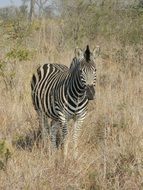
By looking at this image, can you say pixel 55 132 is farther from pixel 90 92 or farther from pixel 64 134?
pixel 90 92

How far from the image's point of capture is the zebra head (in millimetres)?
4348

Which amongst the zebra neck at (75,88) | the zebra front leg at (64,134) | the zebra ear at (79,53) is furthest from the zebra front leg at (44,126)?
the zebra ear at (79,53)

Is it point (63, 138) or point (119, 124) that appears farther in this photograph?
point (119, 124)

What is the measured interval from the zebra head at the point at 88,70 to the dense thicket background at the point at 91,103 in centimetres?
46

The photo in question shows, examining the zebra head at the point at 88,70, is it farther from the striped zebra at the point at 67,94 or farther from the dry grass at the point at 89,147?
the dry grass at the point at 89,147

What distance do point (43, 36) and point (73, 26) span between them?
756 mm

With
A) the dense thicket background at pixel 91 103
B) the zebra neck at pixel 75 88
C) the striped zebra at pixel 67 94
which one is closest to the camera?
the dense thicket background at pixel 91 103

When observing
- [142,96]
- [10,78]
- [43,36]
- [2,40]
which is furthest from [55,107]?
[43,36]

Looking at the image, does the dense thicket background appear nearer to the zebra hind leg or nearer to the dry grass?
the dry grass

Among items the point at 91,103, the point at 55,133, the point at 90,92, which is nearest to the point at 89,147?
the point at 55,133

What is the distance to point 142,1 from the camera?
1071 centimetres

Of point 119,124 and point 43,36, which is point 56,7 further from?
point 119,124

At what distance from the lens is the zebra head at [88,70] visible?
14.3 ft

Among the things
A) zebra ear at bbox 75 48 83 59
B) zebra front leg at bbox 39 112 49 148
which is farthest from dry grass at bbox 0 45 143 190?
zebra ear at bbox 75 48 83 59
